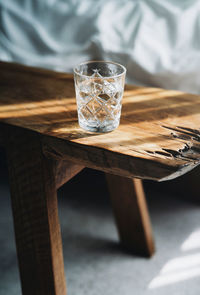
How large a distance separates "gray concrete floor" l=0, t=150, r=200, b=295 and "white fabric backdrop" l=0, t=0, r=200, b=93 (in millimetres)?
443

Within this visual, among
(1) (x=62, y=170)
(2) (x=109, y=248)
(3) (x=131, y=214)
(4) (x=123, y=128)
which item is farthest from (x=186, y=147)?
(2) (x=109, y=248)

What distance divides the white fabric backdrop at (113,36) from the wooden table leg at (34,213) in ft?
1.59

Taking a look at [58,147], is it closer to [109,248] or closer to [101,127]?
[101,127]

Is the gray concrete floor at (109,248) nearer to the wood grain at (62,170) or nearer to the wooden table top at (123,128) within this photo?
the wood grain at (62,170)

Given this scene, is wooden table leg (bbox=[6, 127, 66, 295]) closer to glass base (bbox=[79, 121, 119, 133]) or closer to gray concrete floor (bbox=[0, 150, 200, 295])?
glass base (bbox=[79, 121, 119, 133])

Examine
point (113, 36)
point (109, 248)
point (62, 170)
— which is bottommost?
point (109, 248)

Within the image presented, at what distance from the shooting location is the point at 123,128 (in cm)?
60

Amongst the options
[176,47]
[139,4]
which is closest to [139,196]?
[176,47]

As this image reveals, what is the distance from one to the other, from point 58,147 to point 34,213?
17 centimetres

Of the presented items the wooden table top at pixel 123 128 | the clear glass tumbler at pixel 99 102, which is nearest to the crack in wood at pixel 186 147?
the wooden table top at pixel 123 128

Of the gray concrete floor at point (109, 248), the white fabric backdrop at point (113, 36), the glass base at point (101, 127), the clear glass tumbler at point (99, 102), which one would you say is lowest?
the gray concrete floor at point (109, 248)

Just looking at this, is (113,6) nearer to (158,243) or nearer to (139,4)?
(139,4)

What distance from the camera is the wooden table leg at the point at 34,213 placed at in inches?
24.2

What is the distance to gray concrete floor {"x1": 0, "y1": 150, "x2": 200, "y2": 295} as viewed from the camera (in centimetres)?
88
